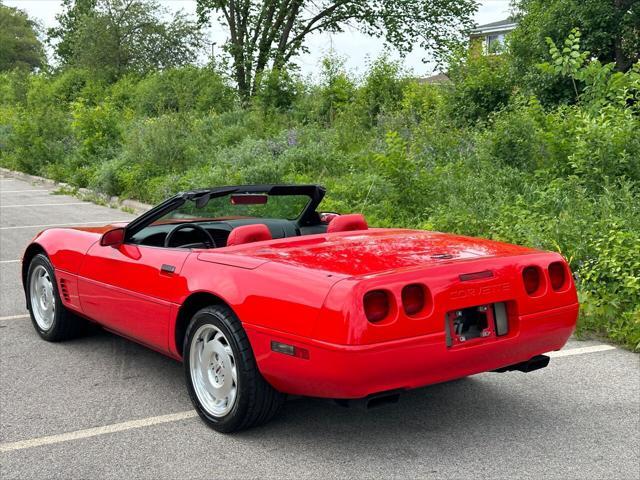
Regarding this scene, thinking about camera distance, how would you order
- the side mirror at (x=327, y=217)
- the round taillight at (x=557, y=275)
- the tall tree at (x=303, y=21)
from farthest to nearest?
1. the tall tree at (x=303, y=21)
2. the side mirror at (x=327, y=217)
3. the round taillight at (x=557, y=275)

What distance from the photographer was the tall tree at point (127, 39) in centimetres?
3719

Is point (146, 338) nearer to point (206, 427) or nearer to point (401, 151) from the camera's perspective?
point (206, 427)

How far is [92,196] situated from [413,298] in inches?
580

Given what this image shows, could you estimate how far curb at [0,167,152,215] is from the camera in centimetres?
1505

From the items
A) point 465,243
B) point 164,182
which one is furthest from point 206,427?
point 164,182

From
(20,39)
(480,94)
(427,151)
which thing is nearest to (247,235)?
(427,151)

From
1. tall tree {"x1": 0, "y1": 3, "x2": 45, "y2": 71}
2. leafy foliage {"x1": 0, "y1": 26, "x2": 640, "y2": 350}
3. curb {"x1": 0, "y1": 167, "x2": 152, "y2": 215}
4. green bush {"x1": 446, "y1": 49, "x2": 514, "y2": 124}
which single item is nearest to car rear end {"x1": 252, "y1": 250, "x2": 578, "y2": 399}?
leafy foliage {"x1": 0, "y1": 26, "x2": 640, "y2": 350}

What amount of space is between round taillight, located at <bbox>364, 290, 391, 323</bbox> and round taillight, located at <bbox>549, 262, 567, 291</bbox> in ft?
3.59

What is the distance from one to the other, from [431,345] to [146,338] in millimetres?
1925

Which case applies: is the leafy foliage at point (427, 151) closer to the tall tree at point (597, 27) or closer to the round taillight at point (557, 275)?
the tall tree at point (597, 27)

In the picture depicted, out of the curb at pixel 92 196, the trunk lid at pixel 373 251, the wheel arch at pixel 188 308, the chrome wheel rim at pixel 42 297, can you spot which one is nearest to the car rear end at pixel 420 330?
the trunk lid at pixel 373 251

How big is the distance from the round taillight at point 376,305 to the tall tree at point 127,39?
115ft

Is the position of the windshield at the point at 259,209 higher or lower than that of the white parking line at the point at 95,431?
higher

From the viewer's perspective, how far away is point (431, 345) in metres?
3.40
